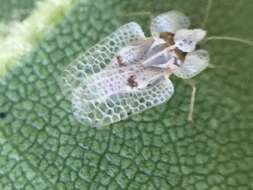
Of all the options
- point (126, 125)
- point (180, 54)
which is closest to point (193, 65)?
point (180, 54)

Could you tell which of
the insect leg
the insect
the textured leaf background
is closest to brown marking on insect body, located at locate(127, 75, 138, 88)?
the insect

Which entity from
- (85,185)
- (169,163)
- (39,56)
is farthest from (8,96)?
(169,163)

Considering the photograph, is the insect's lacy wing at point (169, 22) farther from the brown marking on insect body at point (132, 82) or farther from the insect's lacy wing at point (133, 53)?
the brown marking on insect body at point (132, 82)

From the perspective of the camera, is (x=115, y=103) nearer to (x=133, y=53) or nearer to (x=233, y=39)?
(x=133, y=53)

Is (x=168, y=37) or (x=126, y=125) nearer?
(x=126, y=125)

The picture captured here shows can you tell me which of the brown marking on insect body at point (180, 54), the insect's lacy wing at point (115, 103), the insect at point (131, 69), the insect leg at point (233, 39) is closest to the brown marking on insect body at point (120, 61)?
the insect at point (131, 69)

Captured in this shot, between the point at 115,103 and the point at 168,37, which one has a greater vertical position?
the point at 168,37

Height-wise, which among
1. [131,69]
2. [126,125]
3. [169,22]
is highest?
[169,22]
